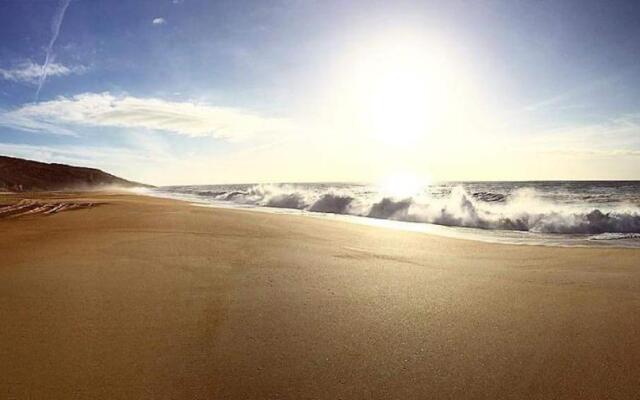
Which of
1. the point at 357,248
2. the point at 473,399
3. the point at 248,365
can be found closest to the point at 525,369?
the point at 473,399

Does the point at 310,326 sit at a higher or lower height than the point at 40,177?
lower

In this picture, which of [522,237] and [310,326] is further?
[522,237]

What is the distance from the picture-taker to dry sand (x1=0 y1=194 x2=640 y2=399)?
1.94 m

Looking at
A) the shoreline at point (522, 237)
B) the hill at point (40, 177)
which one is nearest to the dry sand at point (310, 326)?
the shoreline at point (522, 237)

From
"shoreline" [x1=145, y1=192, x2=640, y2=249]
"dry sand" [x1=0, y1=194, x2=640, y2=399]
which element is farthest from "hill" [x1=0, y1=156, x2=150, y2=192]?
"dry sand" [x1=0, y1=194, x2=640, y2=399]

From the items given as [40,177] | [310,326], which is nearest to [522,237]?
[310,326]

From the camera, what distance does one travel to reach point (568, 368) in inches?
82.9

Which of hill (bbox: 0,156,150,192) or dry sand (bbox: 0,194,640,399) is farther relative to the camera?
hill (bbox: 0,156,150,192)

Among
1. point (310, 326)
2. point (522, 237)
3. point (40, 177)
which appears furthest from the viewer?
point (40, 177)

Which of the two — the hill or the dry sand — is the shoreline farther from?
the hill

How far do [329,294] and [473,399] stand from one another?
64.7 inches

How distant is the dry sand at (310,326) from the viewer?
1.94 m

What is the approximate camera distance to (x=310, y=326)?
2645mm

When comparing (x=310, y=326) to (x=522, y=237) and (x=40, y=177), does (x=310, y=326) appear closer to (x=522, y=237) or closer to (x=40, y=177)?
(x=522, y=237)
